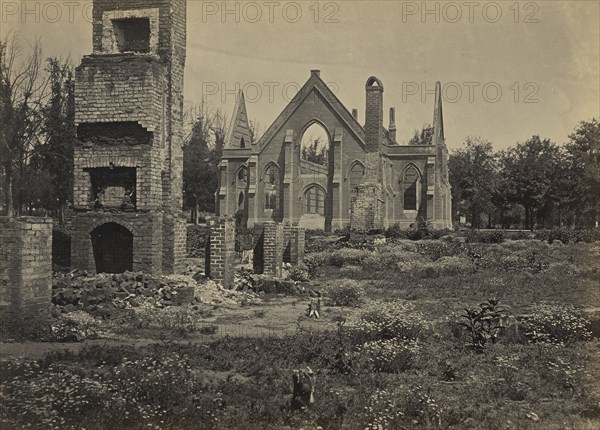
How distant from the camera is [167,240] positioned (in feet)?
52.5

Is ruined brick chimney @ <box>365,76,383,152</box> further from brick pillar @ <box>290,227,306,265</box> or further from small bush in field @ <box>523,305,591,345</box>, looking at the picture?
small bush in field @ <box>523,305,591,345</box>

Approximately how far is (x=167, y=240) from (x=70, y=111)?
21.1 m

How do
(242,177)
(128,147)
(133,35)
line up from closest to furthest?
(128,147) → (133,35) → (242,177)

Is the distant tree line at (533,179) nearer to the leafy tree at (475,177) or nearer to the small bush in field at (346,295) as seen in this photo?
the leafy tree at (475,177)

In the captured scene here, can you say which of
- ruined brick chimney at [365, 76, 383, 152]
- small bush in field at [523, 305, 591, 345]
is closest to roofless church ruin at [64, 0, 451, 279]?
small bush in field at [523, 305, 591, 345]

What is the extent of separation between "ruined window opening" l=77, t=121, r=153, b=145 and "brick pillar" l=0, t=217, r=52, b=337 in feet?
19.9

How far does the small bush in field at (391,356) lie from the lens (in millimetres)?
7996

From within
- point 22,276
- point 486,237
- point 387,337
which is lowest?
point 387,337

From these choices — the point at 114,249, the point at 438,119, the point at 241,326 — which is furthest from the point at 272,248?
the point at 438,119

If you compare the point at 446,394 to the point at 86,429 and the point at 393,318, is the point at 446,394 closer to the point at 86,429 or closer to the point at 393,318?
the point at 393,318

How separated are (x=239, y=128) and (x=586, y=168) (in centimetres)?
2705

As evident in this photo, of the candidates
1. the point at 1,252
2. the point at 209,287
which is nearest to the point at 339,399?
the point at 1,252

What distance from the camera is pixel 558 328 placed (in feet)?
32.2

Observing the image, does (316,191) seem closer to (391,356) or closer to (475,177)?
(475,177)
